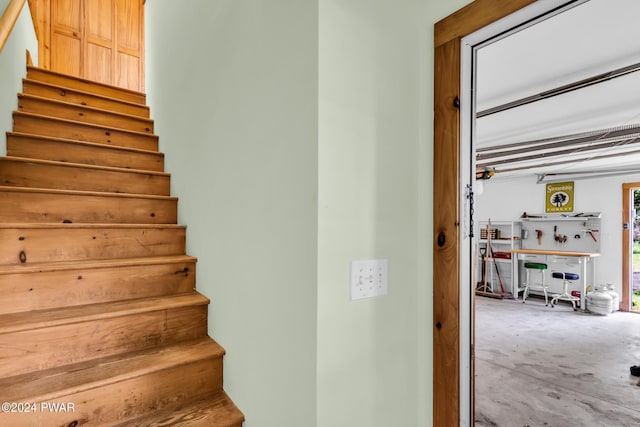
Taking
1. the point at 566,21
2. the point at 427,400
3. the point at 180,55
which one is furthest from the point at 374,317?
the point at 180,55

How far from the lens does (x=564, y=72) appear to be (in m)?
2.35

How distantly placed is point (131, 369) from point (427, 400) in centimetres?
117

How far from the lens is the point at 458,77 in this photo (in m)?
1.17

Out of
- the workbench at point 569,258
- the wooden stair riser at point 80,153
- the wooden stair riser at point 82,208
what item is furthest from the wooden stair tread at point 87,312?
the workbench at point 569,258

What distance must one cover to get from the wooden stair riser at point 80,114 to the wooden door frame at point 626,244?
792 centimetres

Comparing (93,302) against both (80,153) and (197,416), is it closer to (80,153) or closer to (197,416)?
(197,416)

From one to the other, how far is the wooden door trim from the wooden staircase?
0.83m

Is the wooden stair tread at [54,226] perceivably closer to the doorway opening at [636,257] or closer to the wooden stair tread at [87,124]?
the wooden stair tread at [87,124]

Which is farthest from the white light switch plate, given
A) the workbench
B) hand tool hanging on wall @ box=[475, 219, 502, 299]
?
hand tool hanging on wall @ box=[475, 219, 502, 299]

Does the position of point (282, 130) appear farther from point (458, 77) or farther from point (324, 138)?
point (458, 77)

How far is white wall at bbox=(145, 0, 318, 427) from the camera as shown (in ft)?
3.31

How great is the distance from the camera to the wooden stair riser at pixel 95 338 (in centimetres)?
125

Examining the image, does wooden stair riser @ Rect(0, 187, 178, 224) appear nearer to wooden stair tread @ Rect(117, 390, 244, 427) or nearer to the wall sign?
wooden stair tread @ Rect(117, 390, 244, 427)

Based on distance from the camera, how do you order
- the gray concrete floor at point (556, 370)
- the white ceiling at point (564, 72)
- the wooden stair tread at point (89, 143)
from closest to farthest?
the white ceiling at point (564, 72) < the wooden stair tread at point (89, 143) < the gray concrete floor at point (556, 370)
